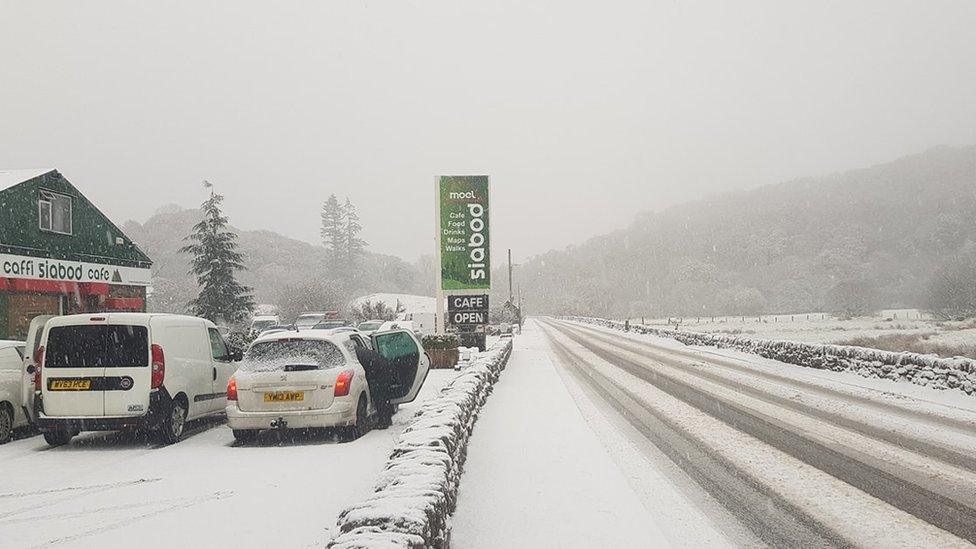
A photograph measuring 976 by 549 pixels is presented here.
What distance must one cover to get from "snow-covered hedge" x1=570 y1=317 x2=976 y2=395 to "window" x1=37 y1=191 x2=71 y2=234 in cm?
2672

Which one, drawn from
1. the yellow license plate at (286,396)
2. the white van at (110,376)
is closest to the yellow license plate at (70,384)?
the white van at (110,376)

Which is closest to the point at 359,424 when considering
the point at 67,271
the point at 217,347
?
the point at 217,347

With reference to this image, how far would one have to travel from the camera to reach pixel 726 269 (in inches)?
7047

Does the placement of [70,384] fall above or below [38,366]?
below

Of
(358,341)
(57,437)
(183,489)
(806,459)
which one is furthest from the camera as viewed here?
(358,341)

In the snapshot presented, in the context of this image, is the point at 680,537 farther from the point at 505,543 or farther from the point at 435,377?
the point at 435,377


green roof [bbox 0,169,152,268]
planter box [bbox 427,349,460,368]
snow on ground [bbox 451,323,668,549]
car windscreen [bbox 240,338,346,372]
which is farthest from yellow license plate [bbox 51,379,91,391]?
green roof [bbox 0,169,152,268]

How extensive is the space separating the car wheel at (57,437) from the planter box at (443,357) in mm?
13700

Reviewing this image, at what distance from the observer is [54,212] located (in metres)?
24.1

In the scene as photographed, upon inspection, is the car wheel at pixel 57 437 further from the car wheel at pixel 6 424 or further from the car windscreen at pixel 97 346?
the car windscreen at pixel 97 346

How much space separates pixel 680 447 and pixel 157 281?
11316 cm

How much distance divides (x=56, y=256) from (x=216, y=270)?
1994 cm

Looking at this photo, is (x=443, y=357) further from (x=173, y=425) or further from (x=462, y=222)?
(x=173, y=425)

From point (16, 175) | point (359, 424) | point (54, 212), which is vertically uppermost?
point (16, 175)
